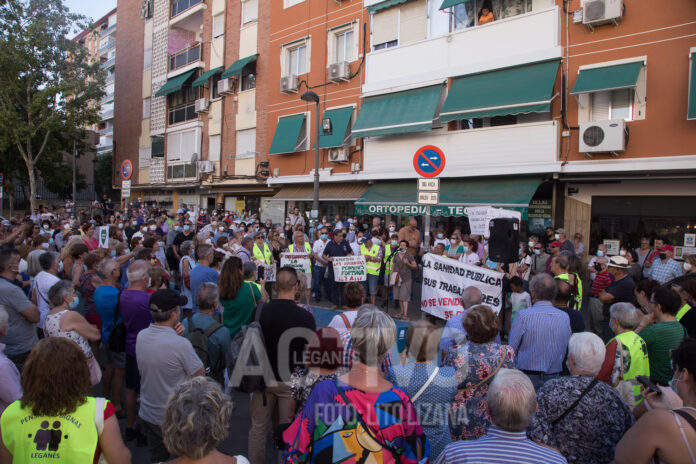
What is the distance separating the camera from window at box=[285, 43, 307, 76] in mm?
21152

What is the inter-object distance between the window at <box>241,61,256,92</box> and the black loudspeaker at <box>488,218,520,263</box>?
19.7 metres

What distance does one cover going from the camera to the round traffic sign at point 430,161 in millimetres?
7648

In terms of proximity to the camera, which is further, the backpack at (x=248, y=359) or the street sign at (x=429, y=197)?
the street sign at (x=429, y=197)

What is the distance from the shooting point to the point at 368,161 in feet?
59.7

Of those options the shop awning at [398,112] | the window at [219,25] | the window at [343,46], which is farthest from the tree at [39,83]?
the shop awning at [398,112]

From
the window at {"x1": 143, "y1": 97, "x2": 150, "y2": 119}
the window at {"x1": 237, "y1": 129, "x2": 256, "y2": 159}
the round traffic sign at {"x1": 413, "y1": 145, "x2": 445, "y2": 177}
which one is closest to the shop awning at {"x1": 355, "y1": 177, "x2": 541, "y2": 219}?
the round traffic sign at {"x1": 413, "y1": 145, "x2": 445, "y2": 177}

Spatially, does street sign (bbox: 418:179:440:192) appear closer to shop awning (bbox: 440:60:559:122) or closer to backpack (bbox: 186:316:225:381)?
backpack (bbox: 186:316:225:381)

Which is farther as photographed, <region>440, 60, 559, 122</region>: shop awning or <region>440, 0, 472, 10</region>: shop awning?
<region>440, 0, 472, 10</region>: shop awning

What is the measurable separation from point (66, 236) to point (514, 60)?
13375 mm

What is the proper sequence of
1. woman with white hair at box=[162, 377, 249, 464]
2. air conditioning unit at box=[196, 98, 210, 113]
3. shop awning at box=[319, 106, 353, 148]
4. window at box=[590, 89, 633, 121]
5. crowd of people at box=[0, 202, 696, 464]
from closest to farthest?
woman with white hair at box=[162, 377, 249, 464], crowd of people at box=[0, 202, 696, 464], window at box=[590, 89, 633, 121], shop awning at box=[319, 106, 353, 148], air conditioning unit at box=[196, 98, 210, 113]

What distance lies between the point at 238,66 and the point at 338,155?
8.40 meters

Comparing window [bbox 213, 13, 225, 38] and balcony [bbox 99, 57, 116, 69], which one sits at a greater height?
balcony [bbox 99, 57, 116, 69]

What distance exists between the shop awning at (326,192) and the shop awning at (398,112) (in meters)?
2.30

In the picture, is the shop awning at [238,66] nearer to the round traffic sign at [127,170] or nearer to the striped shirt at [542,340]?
the round traffic sign at [127,170]
